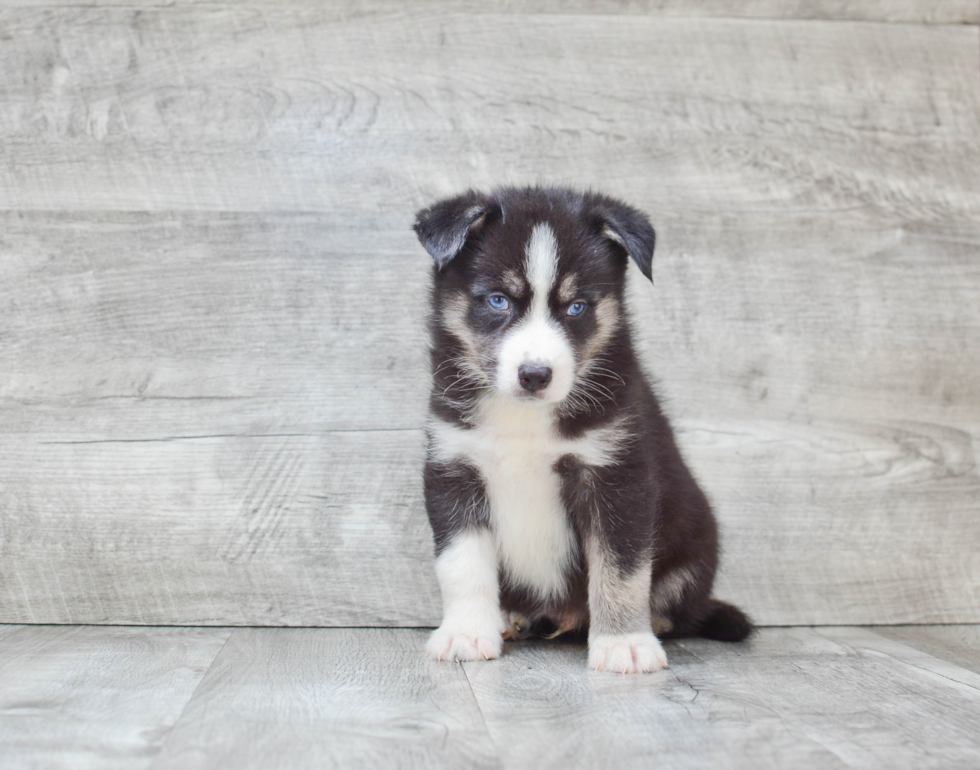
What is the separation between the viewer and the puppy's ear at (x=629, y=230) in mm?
2721

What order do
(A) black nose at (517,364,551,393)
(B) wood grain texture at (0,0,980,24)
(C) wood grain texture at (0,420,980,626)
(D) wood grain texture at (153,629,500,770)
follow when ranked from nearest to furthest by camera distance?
(D) wood grain texture at (153,629,500,770) → (A) black nose at (517,364,551,393) → (C) wood grain texture at (0,420,980,626) → (B) wood grain texture at (0,0,980,24)

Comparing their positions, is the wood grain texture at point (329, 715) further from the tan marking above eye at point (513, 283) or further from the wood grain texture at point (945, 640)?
the wood grain texture at point (945, 640)

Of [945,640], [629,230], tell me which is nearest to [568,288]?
[629,230]

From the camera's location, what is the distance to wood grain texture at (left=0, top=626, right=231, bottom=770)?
6.28 ft

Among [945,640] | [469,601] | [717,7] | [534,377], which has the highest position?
[717,7]

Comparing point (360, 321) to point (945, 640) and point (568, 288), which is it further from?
point (945, 640)

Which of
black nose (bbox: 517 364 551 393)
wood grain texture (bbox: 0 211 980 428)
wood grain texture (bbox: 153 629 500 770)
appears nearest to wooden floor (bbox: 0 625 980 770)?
wood grain texture (bbox: 153 629 500 770)

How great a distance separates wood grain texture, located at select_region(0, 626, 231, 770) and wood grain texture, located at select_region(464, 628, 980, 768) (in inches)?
29.8

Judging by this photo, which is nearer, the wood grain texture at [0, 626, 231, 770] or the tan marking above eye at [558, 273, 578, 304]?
the wood grain texture at [0, 626, 231, 770]

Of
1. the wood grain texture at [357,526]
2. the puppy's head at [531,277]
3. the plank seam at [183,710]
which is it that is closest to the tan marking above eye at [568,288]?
the puppy's head at [531,277]

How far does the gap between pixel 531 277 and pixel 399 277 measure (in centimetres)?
98

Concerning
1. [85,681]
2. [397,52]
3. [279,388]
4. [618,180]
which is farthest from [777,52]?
[85,681]

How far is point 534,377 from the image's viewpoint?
252 cm

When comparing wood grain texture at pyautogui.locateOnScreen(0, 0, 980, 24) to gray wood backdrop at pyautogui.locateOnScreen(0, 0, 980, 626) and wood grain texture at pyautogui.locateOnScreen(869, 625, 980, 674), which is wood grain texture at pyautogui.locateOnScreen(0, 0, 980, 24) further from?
wood grain texture at pyautogui.locateOnScreen(869, 625, 980, 674)
